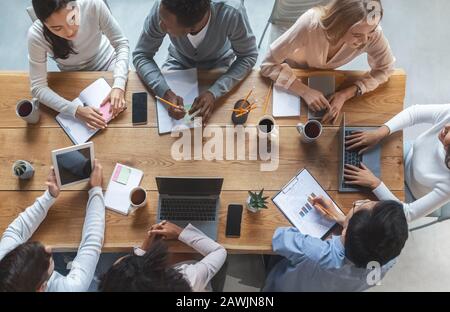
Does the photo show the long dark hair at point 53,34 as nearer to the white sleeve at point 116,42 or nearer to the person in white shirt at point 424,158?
the white sleeve at point 116,42

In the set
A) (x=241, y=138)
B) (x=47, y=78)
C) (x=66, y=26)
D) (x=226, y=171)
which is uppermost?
(x=66, y=26)

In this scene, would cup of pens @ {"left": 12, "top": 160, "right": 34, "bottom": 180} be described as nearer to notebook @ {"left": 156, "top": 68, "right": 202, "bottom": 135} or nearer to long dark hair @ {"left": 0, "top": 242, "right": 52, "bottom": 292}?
long dark hair @ {"left": 0, "top": 242, "right": 52, "bottom": 292}

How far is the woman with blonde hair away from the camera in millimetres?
1553

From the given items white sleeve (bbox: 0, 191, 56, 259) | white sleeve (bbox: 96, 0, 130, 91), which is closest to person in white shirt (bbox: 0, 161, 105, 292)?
white sleeve (bbox: 0, 191, 56, 259)

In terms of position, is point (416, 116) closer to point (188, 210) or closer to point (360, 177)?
point (360, 177)

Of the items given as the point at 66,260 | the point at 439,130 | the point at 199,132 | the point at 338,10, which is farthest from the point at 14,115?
the point at 439,130

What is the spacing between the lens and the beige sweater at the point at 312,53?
161cm

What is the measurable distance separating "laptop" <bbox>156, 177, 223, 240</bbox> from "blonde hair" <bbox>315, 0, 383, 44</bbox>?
2.40ft

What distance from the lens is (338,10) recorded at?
1.48 metres

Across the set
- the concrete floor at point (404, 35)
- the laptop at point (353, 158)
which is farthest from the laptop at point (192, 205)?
the concrete floor at point (404, 35)

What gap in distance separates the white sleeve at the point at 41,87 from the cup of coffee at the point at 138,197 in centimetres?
42
